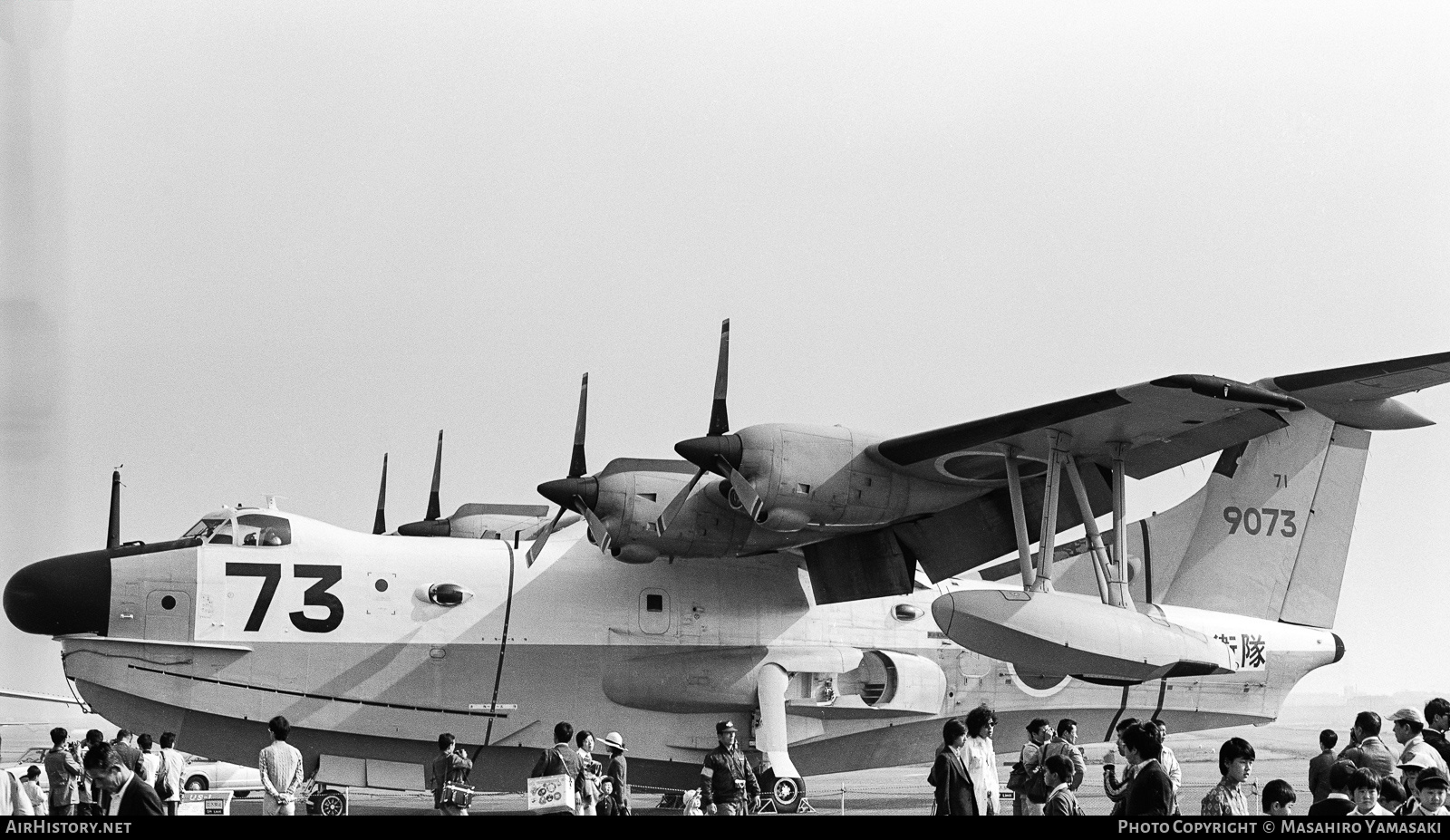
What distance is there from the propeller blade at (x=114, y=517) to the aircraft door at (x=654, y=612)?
5290 millimetres

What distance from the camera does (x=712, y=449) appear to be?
1297 centimetres

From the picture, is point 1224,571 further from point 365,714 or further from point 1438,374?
point 365,714

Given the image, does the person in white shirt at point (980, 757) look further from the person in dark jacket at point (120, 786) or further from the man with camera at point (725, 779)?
the person in dark jacket at point (120, 786)

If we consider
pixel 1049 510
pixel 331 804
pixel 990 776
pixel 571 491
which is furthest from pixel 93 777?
pixel 1049 510

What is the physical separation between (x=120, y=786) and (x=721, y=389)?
6.93 m

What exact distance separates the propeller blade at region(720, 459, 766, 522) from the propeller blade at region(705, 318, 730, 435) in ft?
1.99

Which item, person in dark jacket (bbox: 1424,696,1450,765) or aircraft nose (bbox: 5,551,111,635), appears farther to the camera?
aircraft nose (bbox: 5,551,111,635)

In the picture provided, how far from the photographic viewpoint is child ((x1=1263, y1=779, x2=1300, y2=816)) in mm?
6180

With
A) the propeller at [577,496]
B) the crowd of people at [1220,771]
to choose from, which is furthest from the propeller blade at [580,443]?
the crowd of people at [1220,771]

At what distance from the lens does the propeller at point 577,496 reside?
14.1 metres

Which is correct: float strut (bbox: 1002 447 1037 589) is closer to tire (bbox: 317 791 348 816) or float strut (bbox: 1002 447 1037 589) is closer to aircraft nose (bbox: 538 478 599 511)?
aircraft nose (bbox: 538 478 599 511)

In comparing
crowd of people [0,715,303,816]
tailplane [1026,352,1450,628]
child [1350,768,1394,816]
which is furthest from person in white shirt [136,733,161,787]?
tailplane [1026,352,1450,628]

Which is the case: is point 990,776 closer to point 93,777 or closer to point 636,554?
point 93,777
